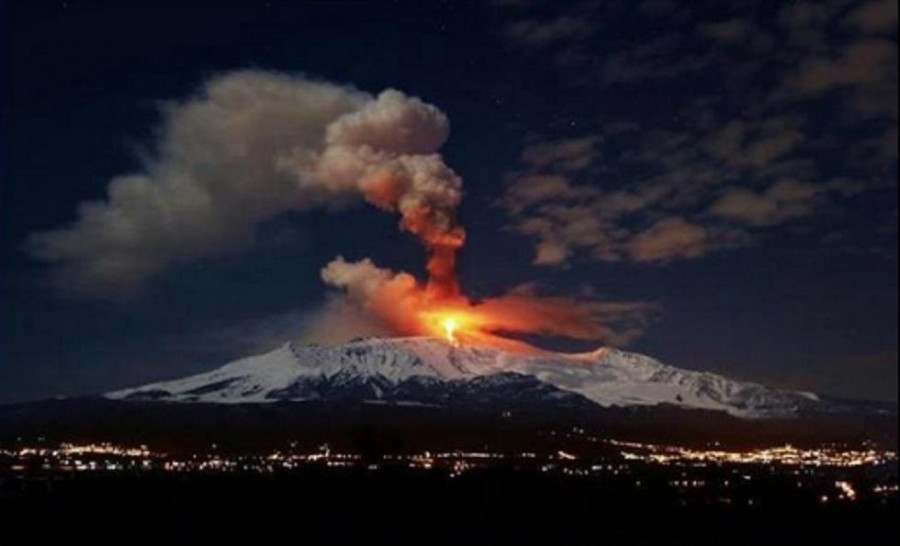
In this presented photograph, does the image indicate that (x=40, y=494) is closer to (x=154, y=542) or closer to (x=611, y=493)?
(x=154, y=542)

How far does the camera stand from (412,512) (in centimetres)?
13288

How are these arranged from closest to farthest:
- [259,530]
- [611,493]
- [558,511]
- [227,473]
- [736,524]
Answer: [259,530] → [736,524] → [558,511] → [611,493] → [227,473]

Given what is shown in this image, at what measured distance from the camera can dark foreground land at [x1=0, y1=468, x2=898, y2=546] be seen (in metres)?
108

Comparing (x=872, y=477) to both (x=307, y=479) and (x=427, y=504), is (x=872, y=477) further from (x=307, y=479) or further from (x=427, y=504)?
(x=307, y=479)

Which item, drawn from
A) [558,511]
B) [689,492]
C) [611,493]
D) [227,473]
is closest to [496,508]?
[558,511]

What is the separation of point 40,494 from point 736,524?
8709 cm

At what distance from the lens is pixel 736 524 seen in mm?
123750

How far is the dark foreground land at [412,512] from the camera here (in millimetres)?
108188

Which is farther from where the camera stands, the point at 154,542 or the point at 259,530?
the point at 259,530

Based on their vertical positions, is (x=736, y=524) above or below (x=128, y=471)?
below

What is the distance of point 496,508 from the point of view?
139 m

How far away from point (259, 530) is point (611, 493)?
6501 centimetres

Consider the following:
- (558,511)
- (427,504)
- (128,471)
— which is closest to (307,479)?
(128,471)

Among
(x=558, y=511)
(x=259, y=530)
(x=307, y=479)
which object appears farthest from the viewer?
(x=307, y=479)
